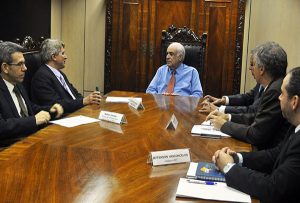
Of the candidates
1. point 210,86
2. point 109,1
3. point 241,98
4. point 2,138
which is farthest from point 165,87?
point 2,138

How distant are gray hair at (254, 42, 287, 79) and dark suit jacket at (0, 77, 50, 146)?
5.24ft

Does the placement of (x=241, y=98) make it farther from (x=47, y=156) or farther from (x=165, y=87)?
(x=47, y=156)

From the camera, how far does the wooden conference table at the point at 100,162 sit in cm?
165

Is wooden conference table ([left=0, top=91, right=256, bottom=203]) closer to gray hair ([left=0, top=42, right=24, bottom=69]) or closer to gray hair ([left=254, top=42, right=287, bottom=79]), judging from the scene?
gray hair ([left=254, top=42, right=287, bottom=79])

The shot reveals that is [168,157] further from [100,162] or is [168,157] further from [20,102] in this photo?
[20,102]

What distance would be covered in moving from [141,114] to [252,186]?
5.50ft

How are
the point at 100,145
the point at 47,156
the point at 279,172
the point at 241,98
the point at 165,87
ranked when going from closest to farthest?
the point at 279,172 → the point at 47,156 → the point at 100,145 → the point at 241,98 → the point at 165,87

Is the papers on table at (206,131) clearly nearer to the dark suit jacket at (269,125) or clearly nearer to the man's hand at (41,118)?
the dark suit jacket at (269,125)

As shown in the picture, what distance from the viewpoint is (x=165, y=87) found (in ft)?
15.9

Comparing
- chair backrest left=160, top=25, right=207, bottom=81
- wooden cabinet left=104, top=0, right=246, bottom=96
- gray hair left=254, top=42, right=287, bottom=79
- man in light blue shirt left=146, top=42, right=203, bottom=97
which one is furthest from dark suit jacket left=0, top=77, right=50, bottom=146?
wooden cabinet left=104, top=0, right=246, bottom=96

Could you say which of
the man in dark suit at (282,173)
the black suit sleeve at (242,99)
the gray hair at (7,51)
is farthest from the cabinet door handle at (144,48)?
the man in dark suit at (282,173)

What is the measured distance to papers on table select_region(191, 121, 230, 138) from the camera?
8.91ft

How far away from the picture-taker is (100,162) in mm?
2053

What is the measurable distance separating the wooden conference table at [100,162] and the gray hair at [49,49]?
1305 millimetres
